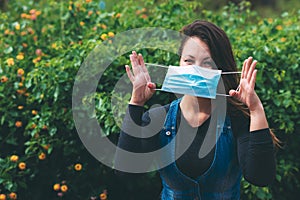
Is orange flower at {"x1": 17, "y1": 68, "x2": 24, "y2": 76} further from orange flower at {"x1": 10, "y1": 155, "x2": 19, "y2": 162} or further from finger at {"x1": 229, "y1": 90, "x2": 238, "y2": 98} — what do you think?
finger at {"x1": 229, "y1": 90, "x2": 238, "y2": 98}

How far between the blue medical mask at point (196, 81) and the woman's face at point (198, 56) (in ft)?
0.09

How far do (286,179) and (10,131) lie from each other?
174 cm

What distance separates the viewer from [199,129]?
2.79 metres

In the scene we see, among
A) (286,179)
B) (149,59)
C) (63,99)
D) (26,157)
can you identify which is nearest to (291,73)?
(286,179)

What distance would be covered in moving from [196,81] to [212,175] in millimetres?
410

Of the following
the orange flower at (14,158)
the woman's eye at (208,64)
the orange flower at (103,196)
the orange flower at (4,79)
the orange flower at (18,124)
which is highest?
the orange flower at (4,79)

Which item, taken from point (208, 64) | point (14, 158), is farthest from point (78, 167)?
point (208, 64)

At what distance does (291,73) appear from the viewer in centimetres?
399

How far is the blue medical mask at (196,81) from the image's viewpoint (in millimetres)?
2688

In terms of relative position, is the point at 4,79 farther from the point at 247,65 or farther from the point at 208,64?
the point at 247,65

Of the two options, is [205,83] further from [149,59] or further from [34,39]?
[34,39]

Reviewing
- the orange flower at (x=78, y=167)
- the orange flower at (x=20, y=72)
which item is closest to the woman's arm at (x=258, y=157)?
the orange flower at (x=78, y=167)

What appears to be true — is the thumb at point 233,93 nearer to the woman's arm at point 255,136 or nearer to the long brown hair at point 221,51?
the woman's arm at point 255,136

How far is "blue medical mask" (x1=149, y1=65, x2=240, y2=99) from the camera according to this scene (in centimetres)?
269
